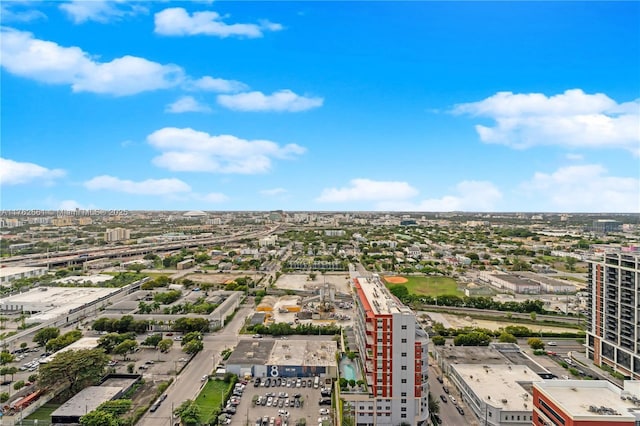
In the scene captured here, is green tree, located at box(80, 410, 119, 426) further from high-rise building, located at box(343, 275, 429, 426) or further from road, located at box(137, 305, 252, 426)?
high-rise building, located at box(343, 275, 429, 426)

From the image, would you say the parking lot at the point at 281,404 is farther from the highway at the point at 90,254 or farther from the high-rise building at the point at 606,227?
the high-rise building at the point at 606,227

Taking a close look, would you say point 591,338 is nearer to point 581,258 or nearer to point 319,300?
point 319,300

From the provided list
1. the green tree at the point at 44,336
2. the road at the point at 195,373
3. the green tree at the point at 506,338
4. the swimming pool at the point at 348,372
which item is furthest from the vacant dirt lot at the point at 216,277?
the green tree at the point at 506,338

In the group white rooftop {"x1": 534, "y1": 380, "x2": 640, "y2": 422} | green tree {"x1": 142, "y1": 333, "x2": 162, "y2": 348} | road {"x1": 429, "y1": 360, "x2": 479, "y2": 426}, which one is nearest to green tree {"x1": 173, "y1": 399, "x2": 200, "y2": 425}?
green tree {"x1": 142, "y1": 333, "x2": 162, "y2": 348}

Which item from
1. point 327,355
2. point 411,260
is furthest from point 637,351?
point 411,260

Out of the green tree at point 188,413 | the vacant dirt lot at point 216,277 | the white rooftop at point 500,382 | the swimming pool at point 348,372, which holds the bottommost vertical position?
the green tree at point 188,413

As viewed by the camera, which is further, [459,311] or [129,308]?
[459,311]
